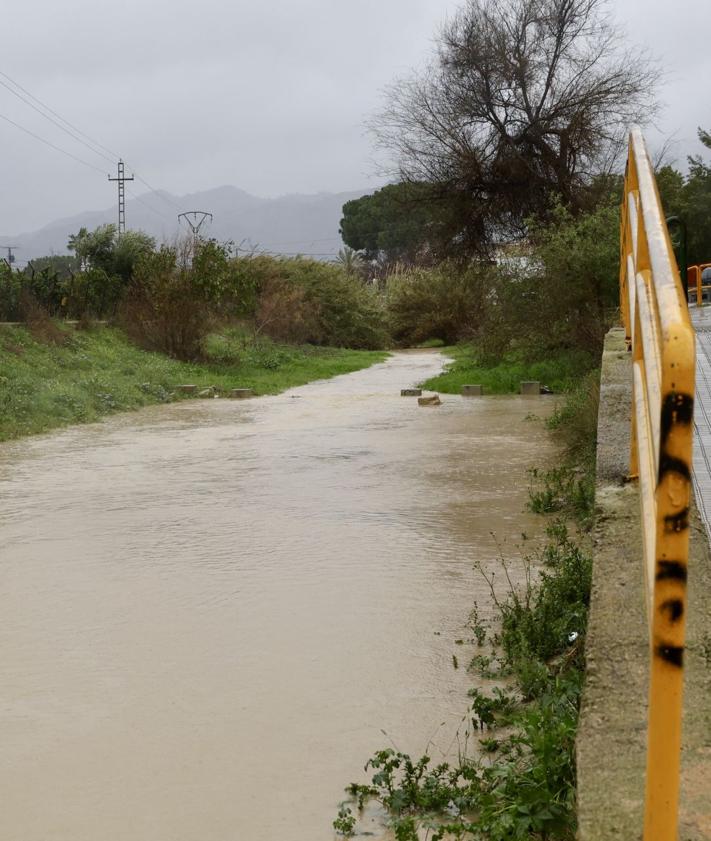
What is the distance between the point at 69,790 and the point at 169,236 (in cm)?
3282

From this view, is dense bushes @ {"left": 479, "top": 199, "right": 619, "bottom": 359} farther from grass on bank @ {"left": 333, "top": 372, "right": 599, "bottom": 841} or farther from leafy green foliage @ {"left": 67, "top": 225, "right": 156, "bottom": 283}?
leafy green foliage @ {"left": 67, "top": 225, "right": 156, "bottom": 283}

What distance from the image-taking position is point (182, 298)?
25.6m

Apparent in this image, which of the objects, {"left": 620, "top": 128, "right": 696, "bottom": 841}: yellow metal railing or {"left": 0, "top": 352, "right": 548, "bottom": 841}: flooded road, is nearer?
{"left": 620, "top": 128, "right": 696, "bottom": 841}: yellow metal railing

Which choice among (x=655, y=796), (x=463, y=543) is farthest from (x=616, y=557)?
(x=463, y=543)

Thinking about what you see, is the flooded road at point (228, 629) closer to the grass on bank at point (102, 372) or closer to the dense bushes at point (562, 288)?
the grass on bank at point (102, 372)

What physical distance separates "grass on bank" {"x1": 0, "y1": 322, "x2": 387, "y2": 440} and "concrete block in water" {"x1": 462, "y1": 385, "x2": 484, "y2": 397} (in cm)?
397

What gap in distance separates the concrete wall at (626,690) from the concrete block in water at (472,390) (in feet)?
50.6

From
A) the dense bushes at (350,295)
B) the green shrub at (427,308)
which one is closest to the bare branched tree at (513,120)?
the dense bushes at (350,295)

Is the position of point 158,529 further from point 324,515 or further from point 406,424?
point 406,424

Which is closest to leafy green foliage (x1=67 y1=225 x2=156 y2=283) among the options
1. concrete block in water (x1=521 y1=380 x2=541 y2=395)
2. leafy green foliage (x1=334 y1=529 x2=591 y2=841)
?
concrete block in water (x1=521 y1=380 x2=541 y2=395)

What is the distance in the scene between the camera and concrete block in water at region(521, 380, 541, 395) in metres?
19.1

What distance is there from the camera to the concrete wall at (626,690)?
231 centimetres

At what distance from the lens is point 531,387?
753 inches

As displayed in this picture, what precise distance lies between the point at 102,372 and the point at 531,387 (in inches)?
305
